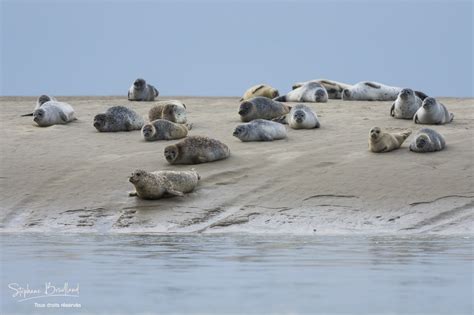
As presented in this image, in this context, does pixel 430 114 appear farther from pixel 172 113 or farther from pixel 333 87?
pixel 333 87

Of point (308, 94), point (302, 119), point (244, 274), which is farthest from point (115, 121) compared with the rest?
point (244, 274)

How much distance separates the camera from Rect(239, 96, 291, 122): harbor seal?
15906mm

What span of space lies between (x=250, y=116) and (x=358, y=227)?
579 cm

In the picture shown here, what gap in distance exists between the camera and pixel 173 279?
6086mm

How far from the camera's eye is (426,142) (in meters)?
12.9

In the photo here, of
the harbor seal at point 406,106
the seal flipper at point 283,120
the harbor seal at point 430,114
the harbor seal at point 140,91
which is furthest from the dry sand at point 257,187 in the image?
the harbor seal at point 140,91

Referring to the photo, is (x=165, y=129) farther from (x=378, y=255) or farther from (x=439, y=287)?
(x=439, y=287)

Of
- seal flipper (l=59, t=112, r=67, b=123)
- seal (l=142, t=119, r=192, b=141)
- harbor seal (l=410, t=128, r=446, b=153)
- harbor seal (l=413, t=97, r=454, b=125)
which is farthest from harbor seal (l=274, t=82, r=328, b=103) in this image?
harbor seal (l=410, t=128, r=446, b=153)

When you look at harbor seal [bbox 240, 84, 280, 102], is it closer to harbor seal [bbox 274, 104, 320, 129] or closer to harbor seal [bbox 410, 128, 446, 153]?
harbor seal [bbox 274, 104, 320, 129]

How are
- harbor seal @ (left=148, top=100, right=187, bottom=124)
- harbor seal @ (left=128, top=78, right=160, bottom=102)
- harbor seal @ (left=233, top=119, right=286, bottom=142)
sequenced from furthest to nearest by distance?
1. harbor seal @ (left=128, top=78, right=160, bottom=102)
2. harbor seal @ (left=148, top=100, right=187, bottom=124)
3. harbor seal @ (left=233, top=119, right=286, bottom=142)

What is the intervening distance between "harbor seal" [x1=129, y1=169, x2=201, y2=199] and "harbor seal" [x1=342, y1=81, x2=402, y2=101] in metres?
8.96

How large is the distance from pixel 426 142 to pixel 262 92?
746 cm

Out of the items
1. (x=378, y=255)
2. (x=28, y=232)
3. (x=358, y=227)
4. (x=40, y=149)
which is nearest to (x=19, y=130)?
(x=40, y=149)

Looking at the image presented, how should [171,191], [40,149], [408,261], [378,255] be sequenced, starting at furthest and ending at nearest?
1. [40,149]
2. [171,191]
3. [378,255]
4. [408,261]
